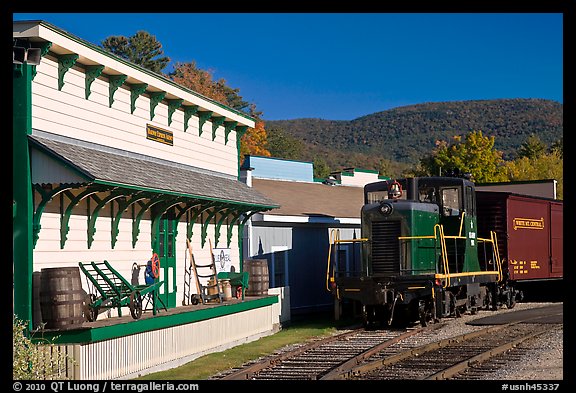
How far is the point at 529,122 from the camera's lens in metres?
142

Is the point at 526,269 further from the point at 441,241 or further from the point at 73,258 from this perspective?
the point at 73,258

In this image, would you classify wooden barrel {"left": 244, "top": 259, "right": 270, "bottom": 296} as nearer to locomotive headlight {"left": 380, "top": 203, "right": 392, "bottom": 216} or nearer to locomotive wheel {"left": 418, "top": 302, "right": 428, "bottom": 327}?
locomotive headlight {"left": 380, "top": 203, "right": 392, "bottom": 216}

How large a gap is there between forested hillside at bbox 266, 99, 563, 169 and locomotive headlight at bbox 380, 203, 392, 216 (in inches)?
4374

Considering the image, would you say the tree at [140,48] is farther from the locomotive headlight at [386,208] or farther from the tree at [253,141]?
the locomotive headlight at [386,208]

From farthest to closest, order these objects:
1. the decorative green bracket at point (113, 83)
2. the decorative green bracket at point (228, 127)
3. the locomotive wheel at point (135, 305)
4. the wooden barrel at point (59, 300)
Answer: the decorative green bracket at point (228, 127), the decorative green bracket at point (113, 83), the locomotive wheel at point (135, 305), the wooden barrel at point (59, 300)

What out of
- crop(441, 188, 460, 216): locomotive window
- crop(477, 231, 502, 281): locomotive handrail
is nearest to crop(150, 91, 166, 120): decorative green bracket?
crop(441, 188, 460, 216): locomotive window

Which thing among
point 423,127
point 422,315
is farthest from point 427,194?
point 423,127

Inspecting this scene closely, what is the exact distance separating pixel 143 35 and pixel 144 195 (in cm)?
5961

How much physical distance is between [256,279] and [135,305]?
7.05m

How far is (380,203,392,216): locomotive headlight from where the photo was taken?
63.6 feet

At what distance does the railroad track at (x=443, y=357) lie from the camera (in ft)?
41.9

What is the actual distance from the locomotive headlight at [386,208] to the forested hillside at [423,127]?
365ft

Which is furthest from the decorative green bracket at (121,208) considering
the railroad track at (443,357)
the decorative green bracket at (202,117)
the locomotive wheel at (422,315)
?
the locomotive wheel at (422,315)
